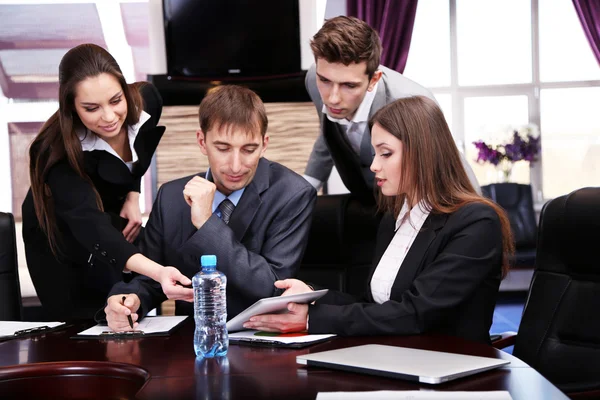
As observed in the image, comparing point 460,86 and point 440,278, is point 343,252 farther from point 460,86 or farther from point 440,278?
point 460,86

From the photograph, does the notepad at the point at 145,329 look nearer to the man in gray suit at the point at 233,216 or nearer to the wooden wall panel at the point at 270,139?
the man in gray suit at the point at 233,216

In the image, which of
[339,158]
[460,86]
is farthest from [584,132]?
[339,158]

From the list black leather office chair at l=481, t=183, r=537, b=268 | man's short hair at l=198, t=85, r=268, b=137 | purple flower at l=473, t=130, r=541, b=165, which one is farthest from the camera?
purple flower at l=473, t=130, r=541, b=165

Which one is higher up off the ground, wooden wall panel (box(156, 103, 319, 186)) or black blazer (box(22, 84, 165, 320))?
wooden wall panel (box(156, 103, 319, 186))

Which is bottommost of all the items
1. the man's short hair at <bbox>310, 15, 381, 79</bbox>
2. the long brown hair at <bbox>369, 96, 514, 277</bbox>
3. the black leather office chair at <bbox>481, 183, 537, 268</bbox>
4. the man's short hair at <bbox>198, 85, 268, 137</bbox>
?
the black leather office chair at <bbox>481, 183, 537, 268</bbox>

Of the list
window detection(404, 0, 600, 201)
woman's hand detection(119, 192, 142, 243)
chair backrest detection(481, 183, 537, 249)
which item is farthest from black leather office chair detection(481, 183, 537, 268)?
woman's hand detection(119, 192, 142, 243)

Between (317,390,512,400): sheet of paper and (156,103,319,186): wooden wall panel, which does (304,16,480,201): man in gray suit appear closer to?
(317,390,512,400): sheet of paper

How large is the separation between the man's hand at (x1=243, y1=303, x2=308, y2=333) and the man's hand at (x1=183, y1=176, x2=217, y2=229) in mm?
351

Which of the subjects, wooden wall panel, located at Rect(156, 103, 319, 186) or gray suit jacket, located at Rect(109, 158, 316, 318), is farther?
wooden wall panel, located at Rect(156, 103, 319, 186)

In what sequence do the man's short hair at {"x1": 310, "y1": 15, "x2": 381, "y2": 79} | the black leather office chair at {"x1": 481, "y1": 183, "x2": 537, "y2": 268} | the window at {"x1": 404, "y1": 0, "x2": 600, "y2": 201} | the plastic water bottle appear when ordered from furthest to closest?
the window at {"x1": 404, "y1": 0, "x2": 600, "y2": 201}
the black leather office chair at {"x1": 481, "y1": 183, "x2": 537, "y2": 268}
the man's short hair at {"x1": 310, "y1": 15, "x2": 381, "y2": 79}
the plastic water bottle

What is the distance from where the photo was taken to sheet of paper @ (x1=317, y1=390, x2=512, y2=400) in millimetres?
1112

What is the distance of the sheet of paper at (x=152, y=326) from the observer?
1811 millimetres

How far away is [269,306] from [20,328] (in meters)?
0.72

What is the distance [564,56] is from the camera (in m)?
7.16
